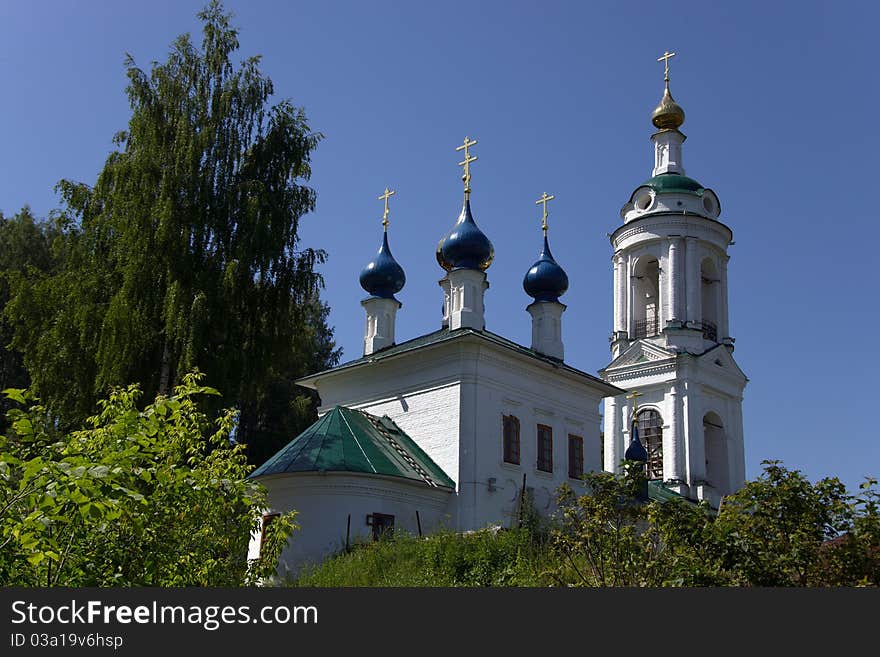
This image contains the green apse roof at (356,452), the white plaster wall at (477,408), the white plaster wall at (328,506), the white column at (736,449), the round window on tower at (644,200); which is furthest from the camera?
the round window on tower at (644,200)

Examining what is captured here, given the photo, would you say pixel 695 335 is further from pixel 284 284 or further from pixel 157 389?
pixel 157 389

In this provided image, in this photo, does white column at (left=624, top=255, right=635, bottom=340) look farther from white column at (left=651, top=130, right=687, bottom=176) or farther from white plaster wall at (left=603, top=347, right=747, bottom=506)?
white column at (left=651, top=130, right=687, bottom=176)

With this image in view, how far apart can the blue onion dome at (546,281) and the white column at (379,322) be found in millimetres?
3259

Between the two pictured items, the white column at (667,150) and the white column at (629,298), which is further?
the white column at (667,150)

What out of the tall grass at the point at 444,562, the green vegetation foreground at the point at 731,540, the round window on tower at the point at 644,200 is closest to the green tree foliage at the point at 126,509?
the green vegetation foreground at the point at 731,540

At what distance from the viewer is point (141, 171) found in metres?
18.5

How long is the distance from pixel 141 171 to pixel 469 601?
14526 mm

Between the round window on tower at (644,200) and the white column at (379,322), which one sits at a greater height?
the round window on tower at (644,200)

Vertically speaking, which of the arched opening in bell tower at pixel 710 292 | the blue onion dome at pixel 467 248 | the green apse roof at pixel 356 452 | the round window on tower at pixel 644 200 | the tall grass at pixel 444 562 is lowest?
the tall grass at pixel 444 562

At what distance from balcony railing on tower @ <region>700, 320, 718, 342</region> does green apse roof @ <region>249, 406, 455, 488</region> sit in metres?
13.3

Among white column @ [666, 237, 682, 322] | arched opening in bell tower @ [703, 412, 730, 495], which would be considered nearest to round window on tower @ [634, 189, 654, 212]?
white column @ [666, 237, 682, 322]

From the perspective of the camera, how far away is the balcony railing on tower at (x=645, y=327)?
3147 cm

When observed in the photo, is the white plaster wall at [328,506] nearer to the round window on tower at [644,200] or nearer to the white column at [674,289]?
the white column at [674,289]

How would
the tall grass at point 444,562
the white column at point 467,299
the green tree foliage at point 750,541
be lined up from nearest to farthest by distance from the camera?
the green tree foliage at point 750,541, the tall grass at point 444,562, the white column at point 467,299
